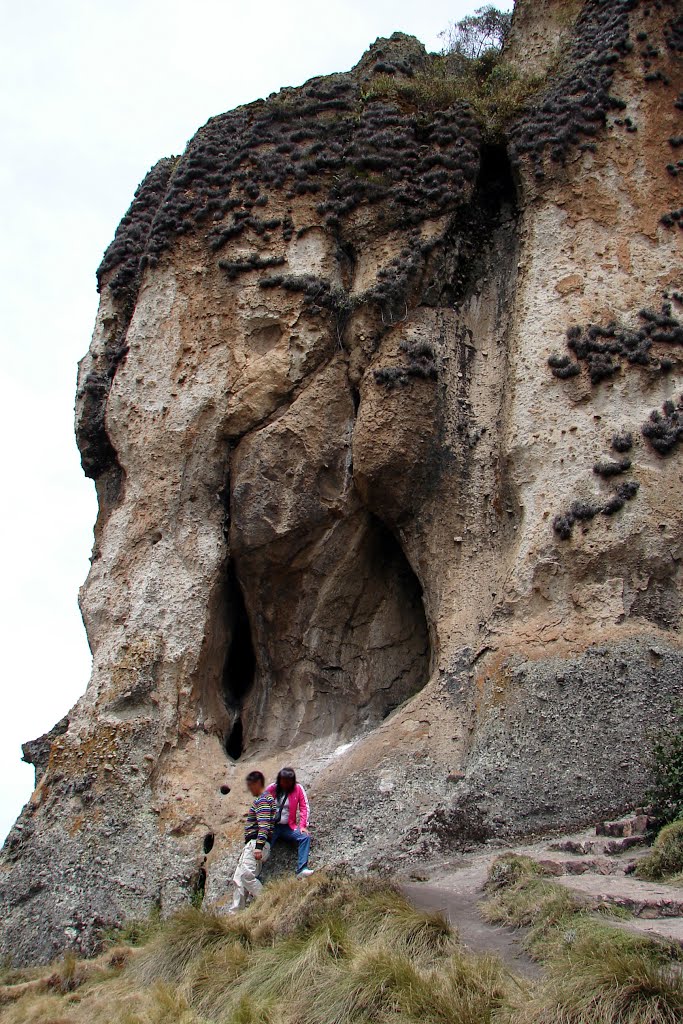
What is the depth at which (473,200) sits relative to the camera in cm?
1316

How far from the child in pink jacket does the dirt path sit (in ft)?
4.07

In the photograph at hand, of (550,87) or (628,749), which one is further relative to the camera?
(550,87)

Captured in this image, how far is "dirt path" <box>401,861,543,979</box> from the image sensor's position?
5.79 m

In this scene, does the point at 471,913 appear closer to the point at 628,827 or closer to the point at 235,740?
the point at 628,827

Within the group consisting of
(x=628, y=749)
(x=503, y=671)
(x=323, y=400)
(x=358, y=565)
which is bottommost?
(x=628, y=749)

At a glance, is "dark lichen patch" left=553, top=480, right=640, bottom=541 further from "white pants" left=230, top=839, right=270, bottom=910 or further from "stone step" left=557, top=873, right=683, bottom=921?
"white pants" left=230, top=839, right=270, bottom=910

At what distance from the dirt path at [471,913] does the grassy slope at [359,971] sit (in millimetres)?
109

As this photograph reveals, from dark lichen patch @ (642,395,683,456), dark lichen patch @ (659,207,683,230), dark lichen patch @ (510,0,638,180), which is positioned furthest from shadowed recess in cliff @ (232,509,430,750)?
dark lichen patch @ (510,0,638,180)

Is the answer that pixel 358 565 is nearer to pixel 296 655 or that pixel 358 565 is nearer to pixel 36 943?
pixel 296 655

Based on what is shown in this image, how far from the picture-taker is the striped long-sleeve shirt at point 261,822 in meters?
8.86

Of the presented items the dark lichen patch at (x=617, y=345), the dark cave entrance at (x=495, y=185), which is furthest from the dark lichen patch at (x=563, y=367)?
the dark cave entrance at (x=495, y=185)

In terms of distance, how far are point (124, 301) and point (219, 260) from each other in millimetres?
1753

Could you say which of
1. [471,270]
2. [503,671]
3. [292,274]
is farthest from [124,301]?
[503,671]

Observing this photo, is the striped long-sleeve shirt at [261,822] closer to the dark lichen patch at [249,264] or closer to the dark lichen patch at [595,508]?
the dark lichen patch at [595,508]
